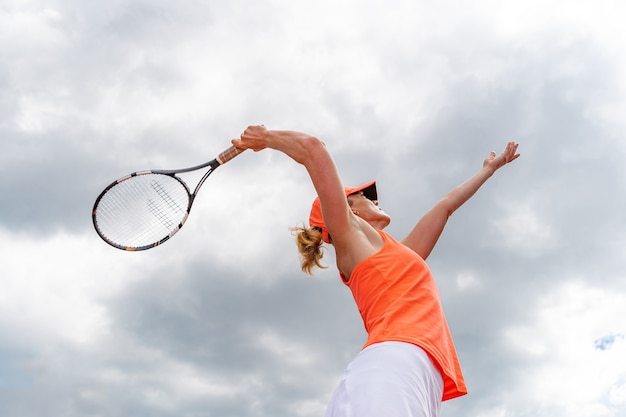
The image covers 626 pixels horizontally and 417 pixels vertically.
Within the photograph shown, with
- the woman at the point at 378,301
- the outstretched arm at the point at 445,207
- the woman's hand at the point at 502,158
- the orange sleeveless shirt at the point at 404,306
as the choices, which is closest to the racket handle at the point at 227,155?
the woman at the point at 378,301

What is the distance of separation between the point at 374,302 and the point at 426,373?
2.76ft

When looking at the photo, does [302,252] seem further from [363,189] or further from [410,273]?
[410,273]

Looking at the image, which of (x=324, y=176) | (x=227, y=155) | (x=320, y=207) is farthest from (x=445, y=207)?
(x=227, y=155)

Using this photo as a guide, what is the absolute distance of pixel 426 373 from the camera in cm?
494

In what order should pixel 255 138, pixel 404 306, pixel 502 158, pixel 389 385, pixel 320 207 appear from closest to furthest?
pixel 389 385 → pixel 404 306 → pixel 320 207 → pixel 255 138 → pixel 502 158

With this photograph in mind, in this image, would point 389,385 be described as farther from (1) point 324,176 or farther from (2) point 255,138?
(2) point 255,138

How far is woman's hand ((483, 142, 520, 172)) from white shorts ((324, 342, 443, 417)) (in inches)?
151

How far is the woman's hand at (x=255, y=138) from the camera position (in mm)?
6566

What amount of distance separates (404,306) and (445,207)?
8.11 ft

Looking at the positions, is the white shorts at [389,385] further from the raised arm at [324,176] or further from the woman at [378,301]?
the raised arm at [324,176]

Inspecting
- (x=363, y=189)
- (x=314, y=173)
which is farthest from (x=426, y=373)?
(x=363, y=189)

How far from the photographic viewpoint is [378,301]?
5520mm

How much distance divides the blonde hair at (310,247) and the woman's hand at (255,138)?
1030 millimetres

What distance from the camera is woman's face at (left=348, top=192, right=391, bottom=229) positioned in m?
6.76
